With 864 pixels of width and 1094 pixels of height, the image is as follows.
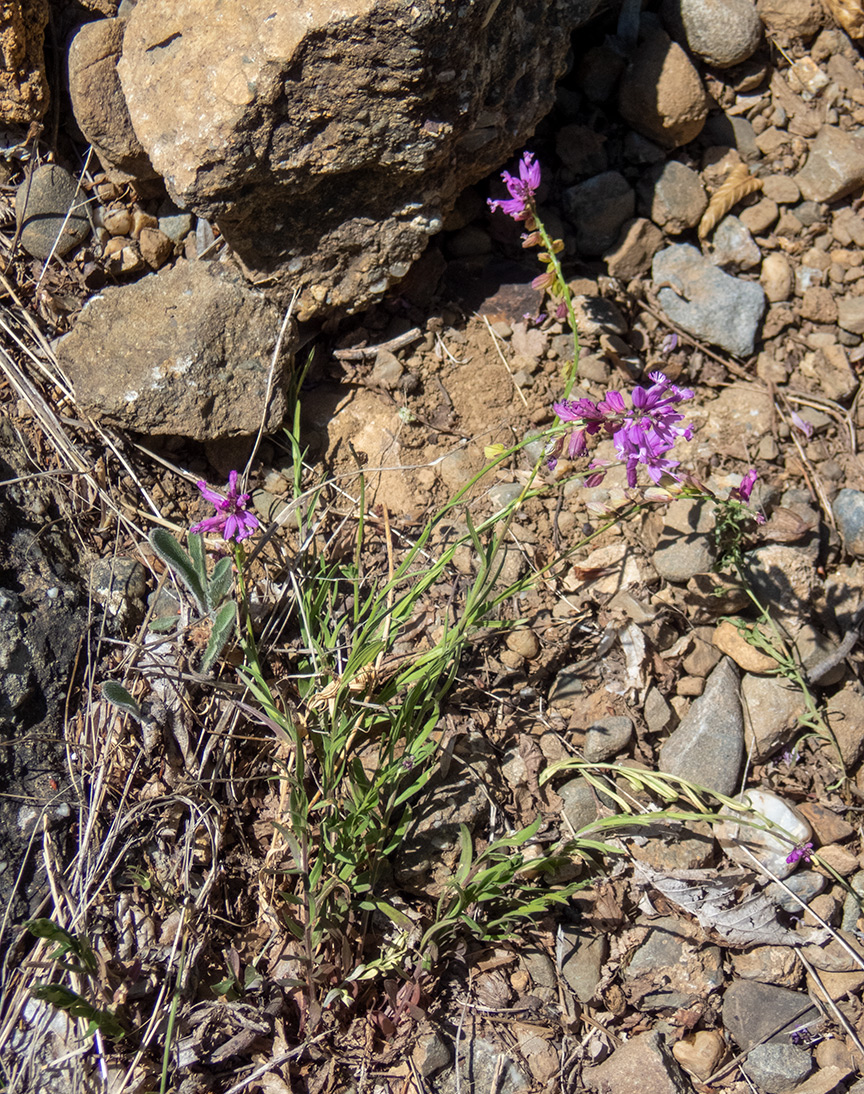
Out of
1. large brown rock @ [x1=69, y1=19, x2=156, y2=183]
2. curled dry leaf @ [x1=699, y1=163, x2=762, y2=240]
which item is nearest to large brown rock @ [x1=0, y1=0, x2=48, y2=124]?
large brown rock @ [x1=69, y1=19, x2=156, y2=183]

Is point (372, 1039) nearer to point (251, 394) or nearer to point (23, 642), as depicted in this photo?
point (23, 642)

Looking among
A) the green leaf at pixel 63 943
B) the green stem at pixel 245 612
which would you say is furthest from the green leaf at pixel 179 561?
the green leaf at pixel 63 943

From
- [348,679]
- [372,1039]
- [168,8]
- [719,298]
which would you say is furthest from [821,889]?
[168,8]

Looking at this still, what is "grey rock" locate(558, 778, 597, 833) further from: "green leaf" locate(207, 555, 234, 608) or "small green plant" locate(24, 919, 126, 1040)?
"small green plant" locate(24, 919, 126, 1040)

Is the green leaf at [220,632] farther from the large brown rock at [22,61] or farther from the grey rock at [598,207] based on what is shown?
the grey rock at [598,207]

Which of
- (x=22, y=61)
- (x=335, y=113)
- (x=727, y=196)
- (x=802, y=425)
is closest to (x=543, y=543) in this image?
(x=802, y=425)

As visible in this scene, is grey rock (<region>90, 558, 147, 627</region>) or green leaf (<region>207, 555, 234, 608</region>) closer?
green leaf (<region>207, 555, 234, 608</region>)
